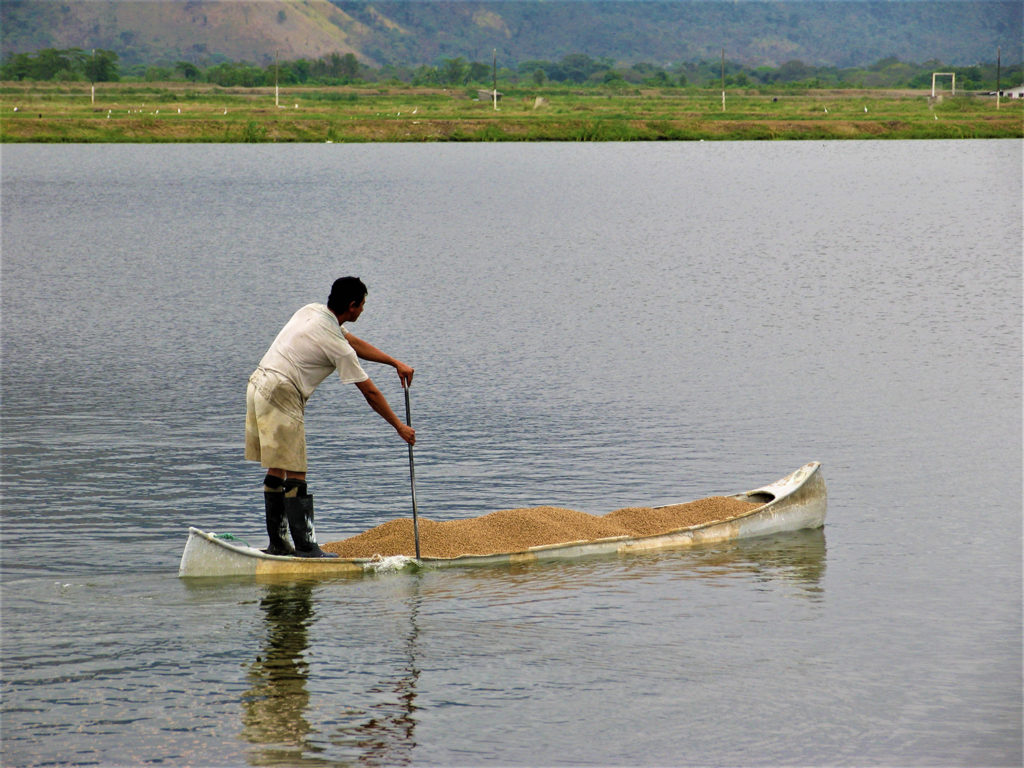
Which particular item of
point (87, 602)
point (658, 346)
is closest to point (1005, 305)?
point (658, 346)

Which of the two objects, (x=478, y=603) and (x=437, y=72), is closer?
(x=478, y=603)

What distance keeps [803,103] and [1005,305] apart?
85929mm

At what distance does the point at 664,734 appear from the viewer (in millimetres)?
7043

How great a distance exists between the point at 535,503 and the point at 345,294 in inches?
128

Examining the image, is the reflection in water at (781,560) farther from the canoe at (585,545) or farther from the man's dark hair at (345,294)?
the man's dark hair at (345,294)

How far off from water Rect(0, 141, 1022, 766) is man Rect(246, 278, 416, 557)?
0.98 metres

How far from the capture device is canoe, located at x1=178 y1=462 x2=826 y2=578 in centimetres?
931

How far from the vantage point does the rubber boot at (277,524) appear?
9.27 meters

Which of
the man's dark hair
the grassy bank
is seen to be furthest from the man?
the grassy bank

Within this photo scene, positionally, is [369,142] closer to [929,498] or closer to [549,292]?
[549,292]

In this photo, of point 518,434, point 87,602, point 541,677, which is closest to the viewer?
point 541,677

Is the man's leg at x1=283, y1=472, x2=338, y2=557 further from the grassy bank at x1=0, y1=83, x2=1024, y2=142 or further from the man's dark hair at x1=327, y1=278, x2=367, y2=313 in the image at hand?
the grassy bank at x1=0, y1=83, x2=1024, y2=142

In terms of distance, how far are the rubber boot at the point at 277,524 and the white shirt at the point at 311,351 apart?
811 millimetres

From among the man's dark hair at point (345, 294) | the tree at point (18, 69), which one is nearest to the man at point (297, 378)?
the man's dark hair at point (345, 294)
